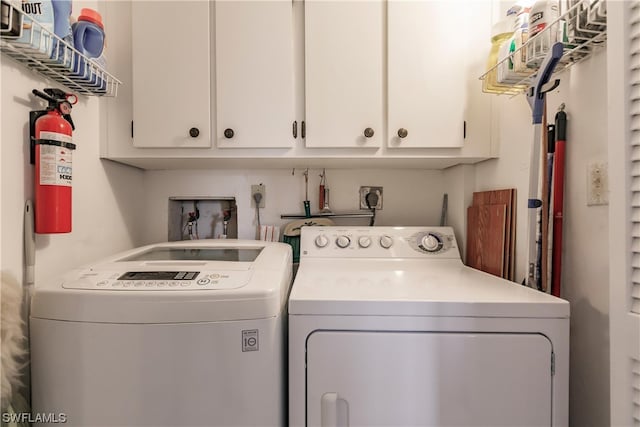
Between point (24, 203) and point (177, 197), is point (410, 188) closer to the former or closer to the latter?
point (177, 197)

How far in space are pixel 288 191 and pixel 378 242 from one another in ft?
1.82

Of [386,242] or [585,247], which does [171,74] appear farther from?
[585,247]

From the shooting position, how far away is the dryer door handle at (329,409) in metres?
0.92

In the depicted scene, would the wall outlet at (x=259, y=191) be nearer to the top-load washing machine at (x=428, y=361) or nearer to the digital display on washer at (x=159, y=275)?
the digital display on washer at (x=159, y=275)

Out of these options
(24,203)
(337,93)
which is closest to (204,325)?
(24,203)

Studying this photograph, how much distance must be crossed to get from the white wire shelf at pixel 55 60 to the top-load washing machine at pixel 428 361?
0.98 m

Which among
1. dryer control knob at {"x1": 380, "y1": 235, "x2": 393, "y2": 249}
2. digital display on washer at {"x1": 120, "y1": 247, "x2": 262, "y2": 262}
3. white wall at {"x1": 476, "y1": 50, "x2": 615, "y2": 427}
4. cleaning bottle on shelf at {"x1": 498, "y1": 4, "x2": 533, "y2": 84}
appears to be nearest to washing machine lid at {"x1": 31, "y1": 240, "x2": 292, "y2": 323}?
digital display on washer at {"x1": 120, "y1": 247, "x2": 262, "y2": 262}

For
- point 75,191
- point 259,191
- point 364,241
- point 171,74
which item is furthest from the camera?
point 259,191

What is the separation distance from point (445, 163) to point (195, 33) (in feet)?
4.00

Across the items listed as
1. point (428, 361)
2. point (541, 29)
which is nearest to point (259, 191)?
point (428, 361)

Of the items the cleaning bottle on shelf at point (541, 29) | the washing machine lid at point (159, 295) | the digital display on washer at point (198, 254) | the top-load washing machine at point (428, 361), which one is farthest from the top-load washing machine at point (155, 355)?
the cleaning bottle on shelf at point (541, 29)

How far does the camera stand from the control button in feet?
5.09

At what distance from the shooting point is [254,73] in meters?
1.34

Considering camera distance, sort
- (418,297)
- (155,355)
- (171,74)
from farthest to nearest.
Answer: (171,74) < (418,297) < (155,355)
